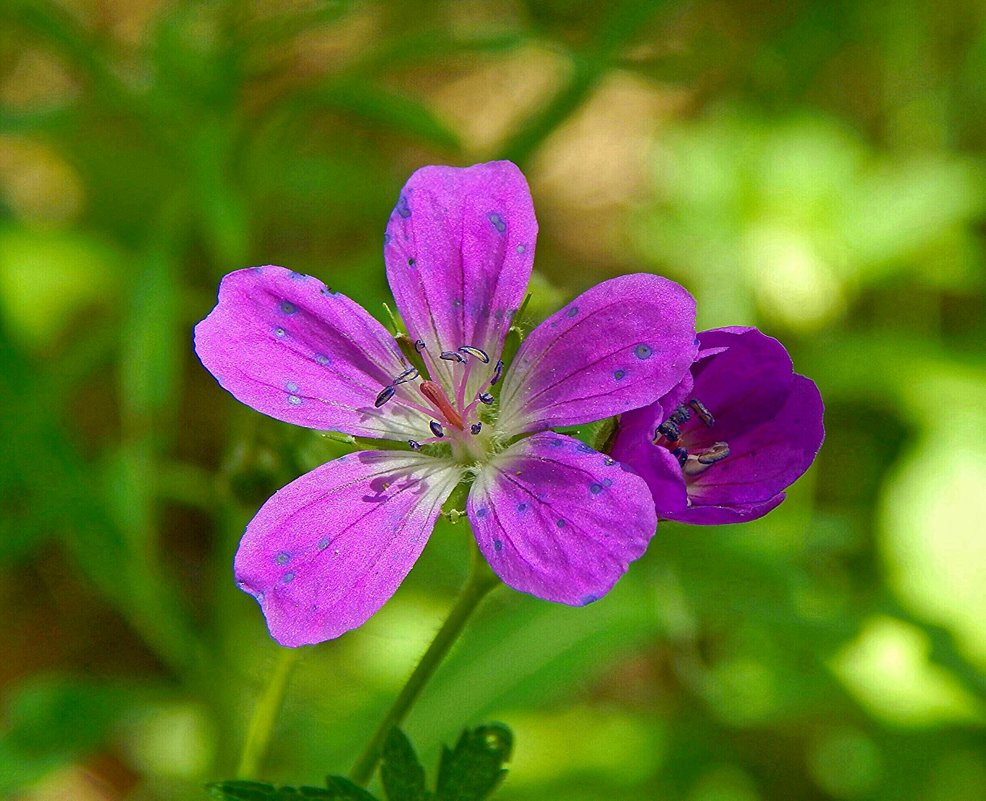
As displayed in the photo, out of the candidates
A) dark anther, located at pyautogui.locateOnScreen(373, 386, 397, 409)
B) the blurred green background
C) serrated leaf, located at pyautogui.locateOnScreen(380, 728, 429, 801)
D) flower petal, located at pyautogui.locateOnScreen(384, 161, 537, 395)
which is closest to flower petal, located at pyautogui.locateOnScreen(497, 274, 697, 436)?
flower petal, located at pyautogui.locateOnScreen(384, 161, 537, 395)

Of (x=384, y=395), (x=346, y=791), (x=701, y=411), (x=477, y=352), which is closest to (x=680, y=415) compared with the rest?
(x=701, y=411)

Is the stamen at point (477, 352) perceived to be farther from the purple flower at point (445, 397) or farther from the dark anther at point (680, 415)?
the dark anther at point (680, 415)

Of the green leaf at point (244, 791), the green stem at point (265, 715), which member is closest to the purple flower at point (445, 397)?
the green leaf at point (244, 791)

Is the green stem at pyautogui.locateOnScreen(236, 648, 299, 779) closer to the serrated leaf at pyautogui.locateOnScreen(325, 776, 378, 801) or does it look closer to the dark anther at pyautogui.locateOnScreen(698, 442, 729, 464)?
the serrated leaf at pyautogui.locateOnScreen(325, 776, 378, 801)

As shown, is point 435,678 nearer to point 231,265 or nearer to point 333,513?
point 231,265

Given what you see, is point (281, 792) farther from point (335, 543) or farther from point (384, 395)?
point (384, 395)

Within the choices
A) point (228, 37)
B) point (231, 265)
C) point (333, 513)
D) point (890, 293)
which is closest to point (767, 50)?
point (890, 293)
